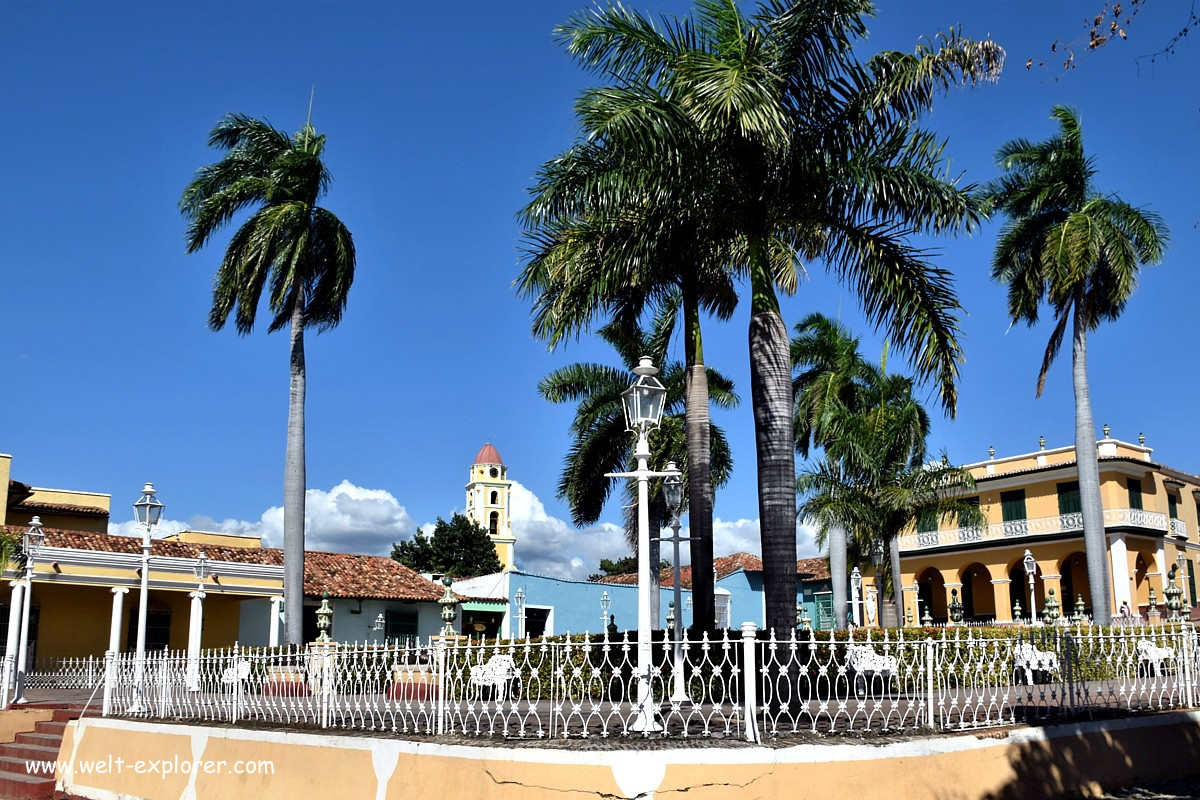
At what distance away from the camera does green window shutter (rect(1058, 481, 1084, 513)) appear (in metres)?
37.9

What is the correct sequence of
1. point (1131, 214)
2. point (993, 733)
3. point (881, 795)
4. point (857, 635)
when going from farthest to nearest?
point (1131, 214), point (857, 635), point (993, 733), point (881, 795)

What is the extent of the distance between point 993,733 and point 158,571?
22835mm

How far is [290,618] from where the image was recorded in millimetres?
22562

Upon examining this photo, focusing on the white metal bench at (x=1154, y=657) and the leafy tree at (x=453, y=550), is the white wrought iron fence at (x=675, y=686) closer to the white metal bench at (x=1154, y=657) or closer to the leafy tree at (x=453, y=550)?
the white metal bench at (x=1154, y=657)

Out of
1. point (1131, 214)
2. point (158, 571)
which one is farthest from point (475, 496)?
point (1131, 214)

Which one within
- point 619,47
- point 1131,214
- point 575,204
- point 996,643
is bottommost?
point 996,643

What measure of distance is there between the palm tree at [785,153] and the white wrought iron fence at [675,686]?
1.89 m

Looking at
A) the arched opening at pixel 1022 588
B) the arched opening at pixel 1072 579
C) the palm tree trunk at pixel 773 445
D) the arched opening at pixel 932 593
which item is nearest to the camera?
the palm tree trunk at pixel 773 445

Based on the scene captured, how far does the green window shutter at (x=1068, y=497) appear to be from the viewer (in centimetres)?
3791

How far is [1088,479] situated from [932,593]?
21062mm

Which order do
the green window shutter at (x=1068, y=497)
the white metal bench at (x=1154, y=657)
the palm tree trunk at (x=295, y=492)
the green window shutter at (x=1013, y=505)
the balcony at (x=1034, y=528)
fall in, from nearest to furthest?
the white metal bench at (x=1154, y=657) < the palm tree trunk at (x=295, y=492) < the balcony at (x=1034, y=528) < the green window shutter at (x=1068, y=497) < the green window shutter at (x=1013, y=505)

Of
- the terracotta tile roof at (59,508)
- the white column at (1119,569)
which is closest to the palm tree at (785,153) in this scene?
the white column at (1119,569)

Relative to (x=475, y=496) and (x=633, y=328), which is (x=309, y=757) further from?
(x=475, y=496)

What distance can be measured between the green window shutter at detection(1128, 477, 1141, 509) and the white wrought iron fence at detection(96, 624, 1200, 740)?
2762cm
